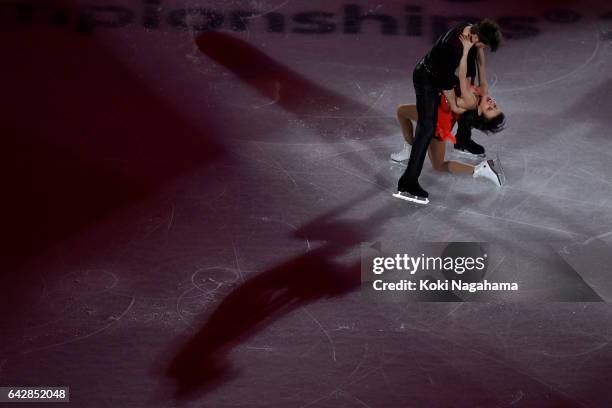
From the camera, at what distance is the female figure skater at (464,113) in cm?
745

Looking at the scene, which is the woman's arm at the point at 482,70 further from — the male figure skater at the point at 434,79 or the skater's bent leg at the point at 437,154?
the skater's bent leg at the point at 437,154

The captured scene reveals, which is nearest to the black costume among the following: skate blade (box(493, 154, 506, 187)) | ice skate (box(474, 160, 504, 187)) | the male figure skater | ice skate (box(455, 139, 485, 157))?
the male figure skater

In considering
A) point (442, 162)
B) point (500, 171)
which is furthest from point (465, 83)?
point (500, 171)

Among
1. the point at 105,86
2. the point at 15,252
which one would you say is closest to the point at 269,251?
→ the point at 15,252

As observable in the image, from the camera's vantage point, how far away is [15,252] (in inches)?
293

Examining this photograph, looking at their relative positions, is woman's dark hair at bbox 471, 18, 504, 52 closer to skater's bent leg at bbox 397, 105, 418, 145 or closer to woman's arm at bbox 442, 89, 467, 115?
woman's arm at bbox 442, 89, 467, 115

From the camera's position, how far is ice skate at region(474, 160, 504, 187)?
8102 millimetres

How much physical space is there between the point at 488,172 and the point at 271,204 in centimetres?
171

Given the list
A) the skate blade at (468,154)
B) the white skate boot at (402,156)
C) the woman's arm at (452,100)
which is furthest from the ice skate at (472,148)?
the woman's arm at (452,100)

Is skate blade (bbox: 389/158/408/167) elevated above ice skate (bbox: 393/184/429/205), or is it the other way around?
skate blade (bbox: 389/158/408/167)

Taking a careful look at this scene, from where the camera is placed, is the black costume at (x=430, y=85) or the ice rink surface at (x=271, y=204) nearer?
the ice rink surface at (x=271, y=204)

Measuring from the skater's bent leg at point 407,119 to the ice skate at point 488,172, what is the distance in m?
0.57

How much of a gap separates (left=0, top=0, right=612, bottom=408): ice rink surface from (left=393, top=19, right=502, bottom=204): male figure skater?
0.21 metres

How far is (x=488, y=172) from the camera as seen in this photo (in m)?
8.11
